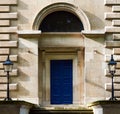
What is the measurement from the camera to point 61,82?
26.1m

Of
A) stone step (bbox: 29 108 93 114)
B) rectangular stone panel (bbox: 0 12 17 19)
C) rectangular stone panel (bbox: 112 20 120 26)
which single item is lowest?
stone step (bbox: 29 108 93 114)

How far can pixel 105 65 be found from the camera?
25469mm

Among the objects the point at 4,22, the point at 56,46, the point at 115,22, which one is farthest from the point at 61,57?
the point at 4,22

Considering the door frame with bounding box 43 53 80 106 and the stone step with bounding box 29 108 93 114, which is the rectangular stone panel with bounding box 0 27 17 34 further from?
the stone step with bounding box 29 108 93 114

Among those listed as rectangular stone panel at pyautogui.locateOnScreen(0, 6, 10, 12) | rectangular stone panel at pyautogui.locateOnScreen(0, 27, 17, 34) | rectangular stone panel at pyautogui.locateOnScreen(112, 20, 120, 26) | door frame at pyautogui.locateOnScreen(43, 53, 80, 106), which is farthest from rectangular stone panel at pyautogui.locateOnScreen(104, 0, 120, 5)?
rectangular stone panel at pyautogui.locateOnScreen(0, 6, 10, 12)

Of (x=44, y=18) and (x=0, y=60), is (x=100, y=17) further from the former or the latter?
(x=0, y=60)

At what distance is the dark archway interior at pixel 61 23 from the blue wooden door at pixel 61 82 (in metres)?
1.31

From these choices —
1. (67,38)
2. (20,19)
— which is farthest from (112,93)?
(20,19)

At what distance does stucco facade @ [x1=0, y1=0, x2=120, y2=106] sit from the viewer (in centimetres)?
2536

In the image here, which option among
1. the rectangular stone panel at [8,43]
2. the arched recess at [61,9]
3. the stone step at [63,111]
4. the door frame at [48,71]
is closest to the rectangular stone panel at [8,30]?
the rectangular stone panel at [8,43]

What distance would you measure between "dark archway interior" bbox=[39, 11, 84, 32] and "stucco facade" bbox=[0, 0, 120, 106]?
293 millimetres

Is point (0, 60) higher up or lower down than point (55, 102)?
higher up

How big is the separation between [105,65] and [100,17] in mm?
1938

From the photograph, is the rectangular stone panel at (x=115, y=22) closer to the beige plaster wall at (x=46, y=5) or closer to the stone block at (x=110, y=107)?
the beige plaster wall at (x=46, y=5)
